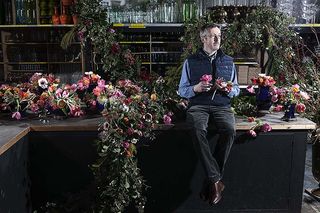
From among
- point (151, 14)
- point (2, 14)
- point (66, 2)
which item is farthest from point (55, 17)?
point (151, 14)

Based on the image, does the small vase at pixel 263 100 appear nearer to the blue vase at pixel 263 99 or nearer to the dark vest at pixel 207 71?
the blue vase at pixel 263 99

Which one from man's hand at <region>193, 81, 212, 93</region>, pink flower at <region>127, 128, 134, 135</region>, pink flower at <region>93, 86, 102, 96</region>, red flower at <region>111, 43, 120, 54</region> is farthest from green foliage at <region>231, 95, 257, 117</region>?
red flower at <region>111, 43, 120, 54</region>

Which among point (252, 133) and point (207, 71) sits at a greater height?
point (207, 71)

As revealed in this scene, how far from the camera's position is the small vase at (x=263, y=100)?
127 inches

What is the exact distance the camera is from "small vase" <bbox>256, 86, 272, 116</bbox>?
322cm

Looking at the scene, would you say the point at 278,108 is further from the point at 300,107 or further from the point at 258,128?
the point at 258,128

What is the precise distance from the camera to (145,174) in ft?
10.2

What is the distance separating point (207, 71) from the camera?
A: 2.95m

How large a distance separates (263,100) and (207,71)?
1.96 ft

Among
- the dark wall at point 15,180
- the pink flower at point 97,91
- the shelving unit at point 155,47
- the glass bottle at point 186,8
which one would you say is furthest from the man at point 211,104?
the shelving unit at point 155,47

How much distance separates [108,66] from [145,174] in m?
1.30

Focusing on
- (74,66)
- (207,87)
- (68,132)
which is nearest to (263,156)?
(207,87)

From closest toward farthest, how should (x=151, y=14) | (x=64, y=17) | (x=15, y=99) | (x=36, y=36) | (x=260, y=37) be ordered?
(x=15, y=99) → (x=260, y=37) → (x=151, y=14) → (x=64, y=17) → (x=36, y=36)

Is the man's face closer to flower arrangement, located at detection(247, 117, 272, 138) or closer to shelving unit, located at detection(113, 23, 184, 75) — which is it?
flower arrangement, located at detection(247, 117, 272, 138)
